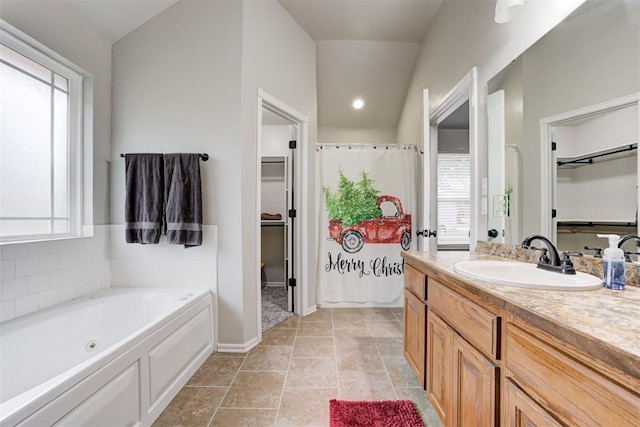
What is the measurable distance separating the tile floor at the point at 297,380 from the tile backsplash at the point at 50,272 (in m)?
1.04

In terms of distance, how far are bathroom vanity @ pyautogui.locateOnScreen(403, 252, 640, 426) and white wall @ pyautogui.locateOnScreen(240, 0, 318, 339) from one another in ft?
4.45

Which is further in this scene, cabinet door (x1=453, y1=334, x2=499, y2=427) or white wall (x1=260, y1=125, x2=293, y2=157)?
white wall (x1=260, y1=125, x2=293, y2=157)

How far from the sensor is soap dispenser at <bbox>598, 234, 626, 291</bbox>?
872 millimetres

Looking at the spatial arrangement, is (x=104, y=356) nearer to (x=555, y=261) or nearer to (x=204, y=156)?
(x=204, y=156)

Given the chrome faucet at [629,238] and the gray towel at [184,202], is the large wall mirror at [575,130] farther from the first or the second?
the gray towel at [184,202]

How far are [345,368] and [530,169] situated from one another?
5.43ft

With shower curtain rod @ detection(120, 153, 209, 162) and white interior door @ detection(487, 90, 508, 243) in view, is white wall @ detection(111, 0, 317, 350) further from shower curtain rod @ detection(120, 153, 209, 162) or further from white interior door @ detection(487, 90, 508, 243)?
white interior door @ detection(487, 90, 508, 243)

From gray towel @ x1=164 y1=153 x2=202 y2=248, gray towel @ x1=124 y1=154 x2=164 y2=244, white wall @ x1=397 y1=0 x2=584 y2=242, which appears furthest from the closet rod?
gray towel @ x1=124 y1=154 x2=164 y2=244

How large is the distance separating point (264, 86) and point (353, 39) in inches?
55.3

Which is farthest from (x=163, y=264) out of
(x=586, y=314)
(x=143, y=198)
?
(x=586, y=314)

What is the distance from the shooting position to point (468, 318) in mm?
1014

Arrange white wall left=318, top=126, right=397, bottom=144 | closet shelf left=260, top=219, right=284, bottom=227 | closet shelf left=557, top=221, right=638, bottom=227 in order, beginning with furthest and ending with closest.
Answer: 1. white wall left=318, top=126, right=397, bottom=144
2. closet shelf left=260, top=219, right=284, bottom=227
3. closet shelf left=557, top=221, right=638, bottom=227

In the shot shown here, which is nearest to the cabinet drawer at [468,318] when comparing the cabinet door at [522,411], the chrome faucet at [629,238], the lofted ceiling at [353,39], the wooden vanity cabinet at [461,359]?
the wooden vanity cabinet at [461,359]

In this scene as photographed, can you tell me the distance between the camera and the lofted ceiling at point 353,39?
6.56 feet
